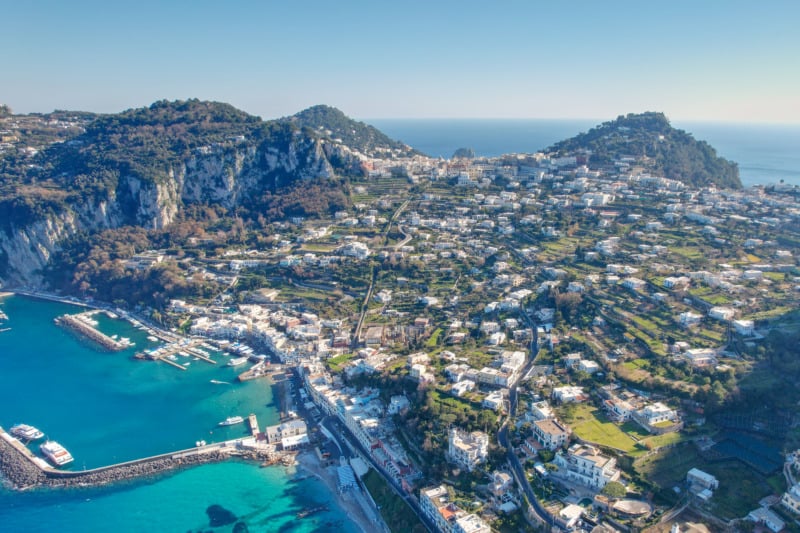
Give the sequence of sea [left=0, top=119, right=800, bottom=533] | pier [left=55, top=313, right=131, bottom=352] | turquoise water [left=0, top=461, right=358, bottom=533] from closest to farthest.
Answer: turquoise water [left=0, top=461, right=358, bottom=533] < sea [left=0, top=119, right=800, bottom=533] < pier [left=55, top=313, right=131, bottom=352]

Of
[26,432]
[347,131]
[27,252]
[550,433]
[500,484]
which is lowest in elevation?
[26,432]

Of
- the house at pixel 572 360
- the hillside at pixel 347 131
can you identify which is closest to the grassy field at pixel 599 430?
the house at pixel 572 360

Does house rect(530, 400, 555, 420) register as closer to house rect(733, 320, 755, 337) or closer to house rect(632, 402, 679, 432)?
house rect(632, 402, 679, 432)

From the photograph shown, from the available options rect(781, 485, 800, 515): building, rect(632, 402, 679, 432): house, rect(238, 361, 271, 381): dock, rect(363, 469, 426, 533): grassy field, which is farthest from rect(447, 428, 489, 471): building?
rect(238, 361, 271, 381): dock

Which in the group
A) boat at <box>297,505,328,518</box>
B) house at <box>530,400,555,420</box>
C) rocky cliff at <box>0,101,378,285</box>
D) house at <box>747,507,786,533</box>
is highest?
rocky cliff at <box>0,101,378,285</box>

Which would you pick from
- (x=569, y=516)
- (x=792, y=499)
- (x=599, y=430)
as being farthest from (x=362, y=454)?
(x=792, y=499)

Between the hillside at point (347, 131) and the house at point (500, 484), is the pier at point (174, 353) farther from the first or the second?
the hillside at point (347, 131)

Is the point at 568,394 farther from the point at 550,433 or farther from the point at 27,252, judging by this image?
the point at 27,252
